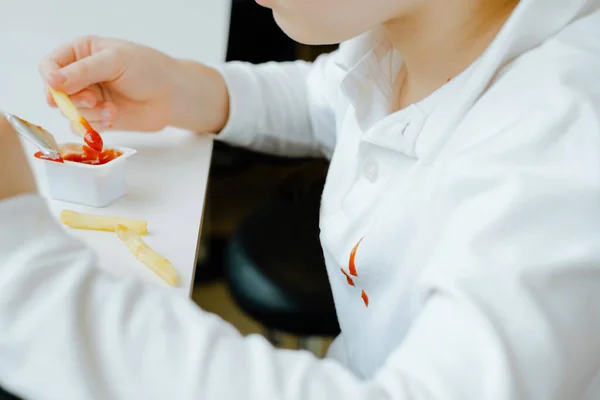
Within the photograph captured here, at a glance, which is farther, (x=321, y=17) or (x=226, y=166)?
(x=226, y=166)

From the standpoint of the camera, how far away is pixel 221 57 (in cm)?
88

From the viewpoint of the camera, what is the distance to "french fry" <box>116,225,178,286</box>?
1.46 feet

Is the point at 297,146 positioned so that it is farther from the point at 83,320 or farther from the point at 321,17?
the point at 83,320

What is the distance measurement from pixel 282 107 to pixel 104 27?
317 millimetres

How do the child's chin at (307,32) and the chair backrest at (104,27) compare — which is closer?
the child's chin at (307,32)

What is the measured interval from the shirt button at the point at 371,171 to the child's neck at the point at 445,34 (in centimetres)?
8

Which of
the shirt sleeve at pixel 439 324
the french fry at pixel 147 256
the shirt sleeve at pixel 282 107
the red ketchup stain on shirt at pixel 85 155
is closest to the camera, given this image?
the shirt sleeve at pixel 439 324

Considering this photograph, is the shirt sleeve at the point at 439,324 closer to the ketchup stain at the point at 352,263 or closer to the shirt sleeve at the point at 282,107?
the ketchup stain at the point at 352,263

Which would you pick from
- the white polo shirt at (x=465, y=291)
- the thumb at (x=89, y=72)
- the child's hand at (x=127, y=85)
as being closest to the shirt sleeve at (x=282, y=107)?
the child's hand at (x=127, y=85)

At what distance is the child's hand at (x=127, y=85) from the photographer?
0.63 m

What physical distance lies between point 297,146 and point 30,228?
0.53 meters

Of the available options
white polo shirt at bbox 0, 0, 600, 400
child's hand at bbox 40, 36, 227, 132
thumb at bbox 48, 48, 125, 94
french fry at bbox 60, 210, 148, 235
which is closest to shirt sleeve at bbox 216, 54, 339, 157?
child's hand at bbox 40, 36, 227, 132

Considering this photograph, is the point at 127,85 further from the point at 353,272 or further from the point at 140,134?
the point at 353,272

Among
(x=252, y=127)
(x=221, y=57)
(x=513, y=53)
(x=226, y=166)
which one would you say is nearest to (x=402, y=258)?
(x=513, y=53)
